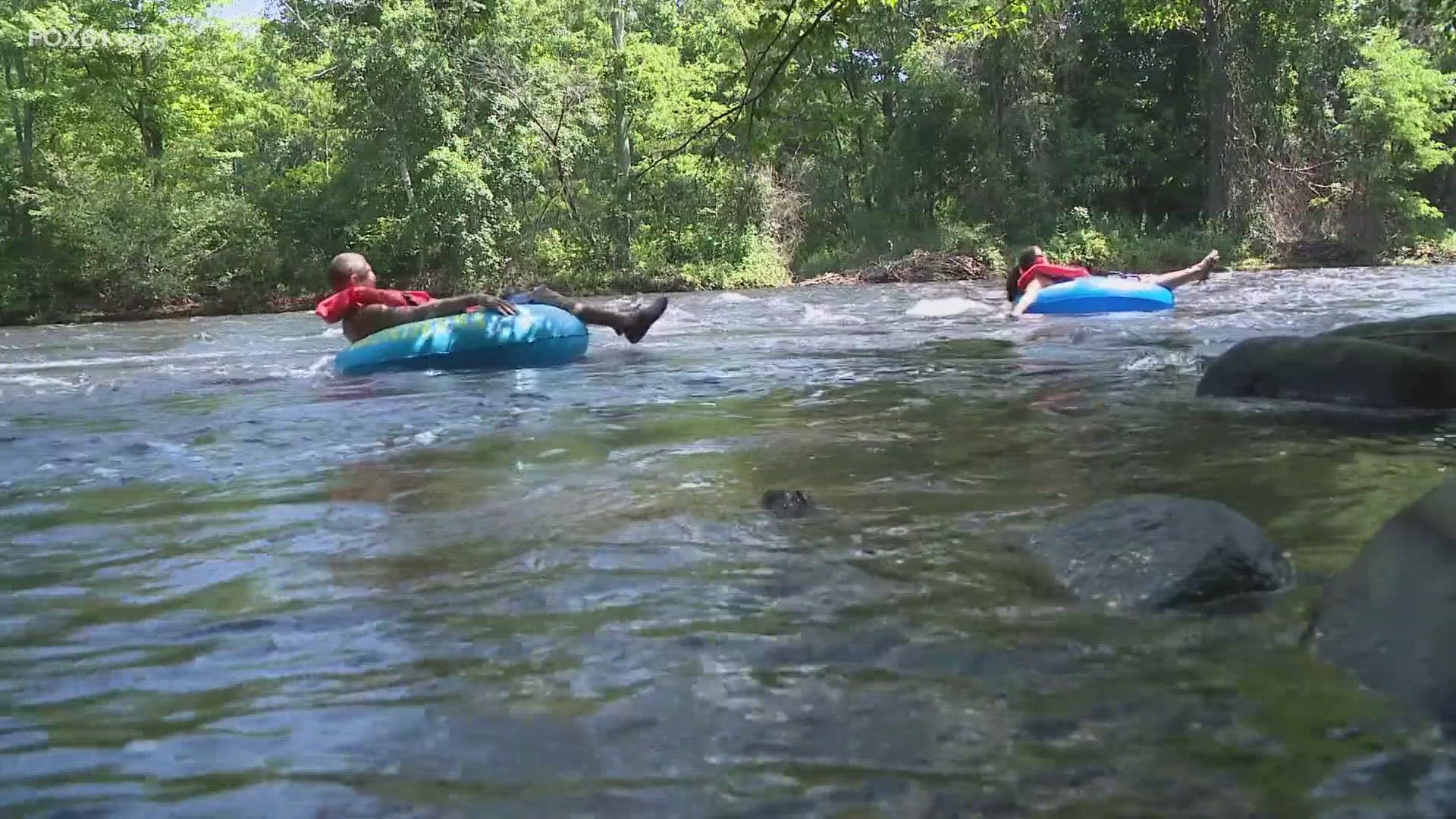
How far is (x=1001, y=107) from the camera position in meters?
28.8

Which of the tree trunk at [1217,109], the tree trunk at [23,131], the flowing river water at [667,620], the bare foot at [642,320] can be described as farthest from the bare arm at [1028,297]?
the tree trunk at [23,131]

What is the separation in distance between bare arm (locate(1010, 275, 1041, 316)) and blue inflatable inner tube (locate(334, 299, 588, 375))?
5.36m

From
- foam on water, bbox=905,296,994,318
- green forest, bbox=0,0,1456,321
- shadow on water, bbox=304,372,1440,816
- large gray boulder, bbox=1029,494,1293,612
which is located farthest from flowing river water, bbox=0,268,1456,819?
green forest, bbox=0,0,1456,321

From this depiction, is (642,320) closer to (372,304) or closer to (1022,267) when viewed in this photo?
(372,304)

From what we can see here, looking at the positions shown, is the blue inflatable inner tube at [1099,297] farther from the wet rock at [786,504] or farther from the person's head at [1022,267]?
the wet rock at [786,504]

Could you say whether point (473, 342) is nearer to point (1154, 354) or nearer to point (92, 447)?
point (92, 447)

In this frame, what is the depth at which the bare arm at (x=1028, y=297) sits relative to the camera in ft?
41.2

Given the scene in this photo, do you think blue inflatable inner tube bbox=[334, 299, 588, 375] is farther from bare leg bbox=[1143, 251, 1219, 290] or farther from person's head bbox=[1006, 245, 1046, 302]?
bare leg bbox=[1143, 251, 1219, 290]

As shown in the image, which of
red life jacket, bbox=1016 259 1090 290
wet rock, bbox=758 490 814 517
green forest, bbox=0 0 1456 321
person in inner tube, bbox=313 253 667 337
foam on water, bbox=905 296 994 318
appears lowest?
foam on water, bbox=905 296 994 318

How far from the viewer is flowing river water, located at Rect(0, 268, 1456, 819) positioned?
2.09m

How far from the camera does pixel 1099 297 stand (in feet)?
40.3

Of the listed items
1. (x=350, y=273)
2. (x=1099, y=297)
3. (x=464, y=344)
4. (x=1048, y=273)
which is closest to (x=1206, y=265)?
(x=1099, y=297)

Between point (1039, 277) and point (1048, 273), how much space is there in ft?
0.40

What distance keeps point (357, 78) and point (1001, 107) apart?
599 inches
